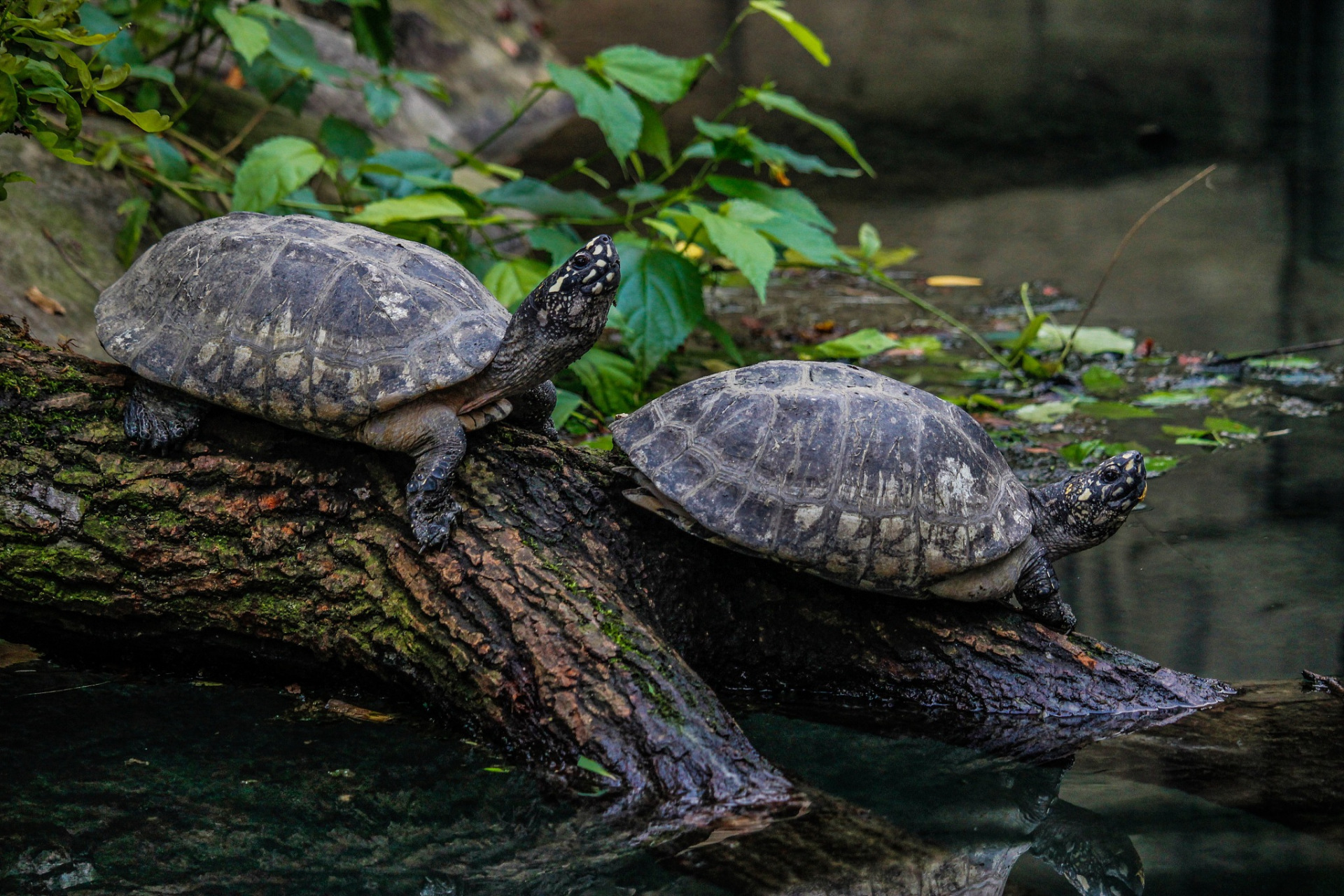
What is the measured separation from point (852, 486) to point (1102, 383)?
10.7ft

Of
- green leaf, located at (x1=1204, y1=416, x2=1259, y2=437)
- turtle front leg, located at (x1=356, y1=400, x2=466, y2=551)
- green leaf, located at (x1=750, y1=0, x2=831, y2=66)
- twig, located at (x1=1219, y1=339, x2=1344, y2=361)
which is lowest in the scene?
green leaf, located at (x1=1204, y1=416, x2=1259, y2=437)

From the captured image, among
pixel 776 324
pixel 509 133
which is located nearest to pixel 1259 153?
pixel 776 324

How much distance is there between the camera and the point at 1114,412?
5.23 meters

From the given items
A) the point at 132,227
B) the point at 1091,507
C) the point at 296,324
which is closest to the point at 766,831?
the point at 1091,507

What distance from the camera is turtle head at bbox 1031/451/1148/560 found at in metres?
3.17

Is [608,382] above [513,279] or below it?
below

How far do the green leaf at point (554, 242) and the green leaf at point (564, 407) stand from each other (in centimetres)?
61

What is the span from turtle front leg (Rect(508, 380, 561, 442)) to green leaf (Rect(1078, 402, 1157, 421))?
10.0 feet

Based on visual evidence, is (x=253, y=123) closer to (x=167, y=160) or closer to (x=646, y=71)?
(x=167, y=160)

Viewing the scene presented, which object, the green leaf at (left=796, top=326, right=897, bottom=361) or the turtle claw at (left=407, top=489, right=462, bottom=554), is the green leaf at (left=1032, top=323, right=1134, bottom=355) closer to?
the green leaf at (left=796, top=326, right=897, bottom=361)

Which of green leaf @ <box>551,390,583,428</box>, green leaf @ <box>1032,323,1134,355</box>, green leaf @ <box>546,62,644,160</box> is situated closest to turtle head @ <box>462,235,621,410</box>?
green leaf @ <box>551,390,583,428</box>

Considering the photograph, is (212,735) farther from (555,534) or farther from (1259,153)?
(1259,153)

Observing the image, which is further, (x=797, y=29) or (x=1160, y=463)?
(x=1160, y=463)

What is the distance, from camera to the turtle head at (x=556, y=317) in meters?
2.99
